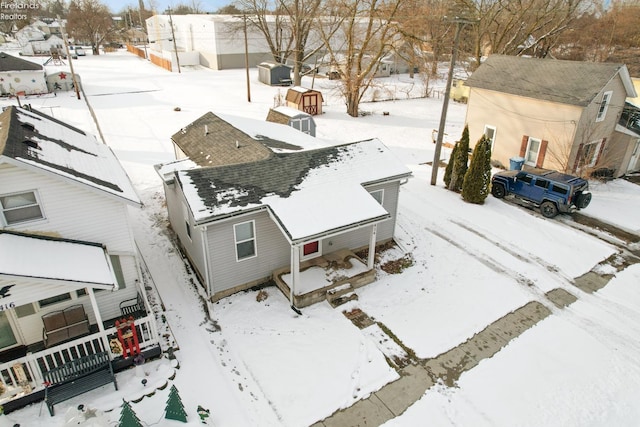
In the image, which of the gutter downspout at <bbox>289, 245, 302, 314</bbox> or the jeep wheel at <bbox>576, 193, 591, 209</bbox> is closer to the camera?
the gutter downspout at <bbox>289, 245, 302, 314</bbox>

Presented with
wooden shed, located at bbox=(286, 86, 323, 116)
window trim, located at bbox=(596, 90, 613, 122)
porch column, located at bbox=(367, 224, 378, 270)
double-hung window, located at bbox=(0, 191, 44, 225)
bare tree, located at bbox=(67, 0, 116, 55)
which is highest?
bare tree, located at bbox=(67, 0, 116, 55)

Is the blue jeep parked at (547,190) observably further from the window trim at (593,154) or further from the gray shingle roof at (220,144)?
the gray shingle roof at (220,144)

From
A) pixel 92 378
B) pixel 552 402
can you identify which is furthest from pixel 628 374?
pixel 92 378

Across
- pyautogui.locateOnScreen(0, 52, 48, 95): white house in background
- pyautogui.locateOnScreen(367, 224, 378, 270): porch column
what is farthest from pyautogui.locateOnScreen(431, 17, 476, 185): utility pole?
pyautogui.locateOnScreen(0, 52, 48, 95): white house in background

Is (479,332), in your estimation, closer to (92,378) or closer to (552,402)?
(552,402)

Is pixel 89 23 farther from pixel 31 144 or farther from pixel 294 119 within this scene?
pixel 31 144

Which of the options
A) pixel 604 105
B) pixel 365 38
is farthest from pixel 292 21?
pixel 604 105

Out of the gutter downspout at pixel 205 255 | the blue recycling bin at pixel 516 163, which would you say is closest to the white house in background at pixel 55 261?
the gutter downspout at pixel 205 255

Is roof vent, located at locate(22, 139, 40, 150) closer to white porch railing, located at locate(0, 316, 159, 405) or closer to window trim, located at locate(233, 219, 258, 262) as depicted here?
white porch railing, located at locate(0, 316, 159, 405)
